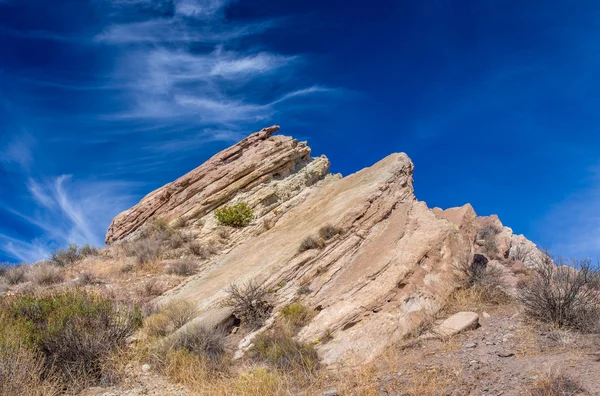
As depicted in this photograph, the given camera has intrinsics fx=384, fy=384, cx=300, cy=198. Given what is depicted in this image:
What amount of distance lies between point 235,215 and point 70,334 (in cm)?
1126

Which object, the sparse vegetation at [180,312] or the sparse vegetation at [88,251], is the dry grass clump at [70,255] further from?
the sparse vegetation at [180,312]

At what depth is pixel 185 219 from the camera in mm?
18328

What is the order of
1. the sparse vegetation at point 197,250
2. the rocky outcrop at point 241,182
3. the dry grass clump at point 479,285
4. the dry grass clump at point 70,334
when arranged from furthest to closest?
the rocky outcrop at point 241,182 → the sparse vegetation at point 197,250 → the dry grass clump at point 479,285 → the dry grass clump at point 70,334

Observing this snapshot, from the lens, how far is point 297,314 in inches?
335

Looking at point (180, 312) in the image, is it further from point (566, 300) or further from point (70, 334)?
point (566, 300)

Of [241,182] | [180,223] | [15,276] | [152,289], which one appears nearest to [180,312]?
[152,289]

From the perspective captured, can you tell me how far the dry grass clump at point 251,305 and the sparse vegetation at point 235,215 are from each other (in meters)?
8.26

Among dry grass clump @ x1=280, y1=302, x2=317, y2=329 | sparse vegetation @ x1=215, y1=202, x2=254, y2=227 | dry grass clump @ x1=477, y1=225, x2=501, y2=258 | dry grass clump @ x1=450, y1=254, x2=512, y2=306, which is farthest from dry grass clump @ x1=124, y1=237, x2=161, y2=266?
dry grass clump @ x1=477, y1=225, x2=501, y2=258

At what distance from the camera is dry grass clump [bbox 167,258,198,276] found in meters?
13.6

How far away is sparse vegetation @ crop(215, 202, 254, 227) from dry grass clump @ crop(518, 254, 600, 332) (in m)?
11.8

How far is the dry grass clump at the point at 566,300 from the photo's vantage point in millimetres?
7000

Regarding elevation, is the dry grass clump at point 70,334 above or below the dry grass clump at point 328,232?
below

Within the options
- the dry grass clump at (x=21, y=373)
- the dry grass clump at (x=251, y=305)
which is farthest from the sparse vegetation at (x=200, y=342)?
the dry grass clump at (x=21, y=373)

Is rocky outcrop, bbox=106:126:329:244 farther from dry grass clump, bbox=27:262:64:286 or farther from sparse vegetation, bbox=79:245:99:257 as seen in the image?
dry grass clump, bbox=27:262:64:286
